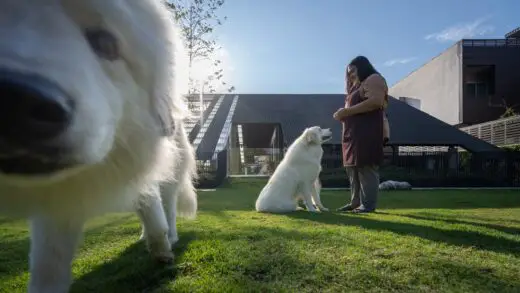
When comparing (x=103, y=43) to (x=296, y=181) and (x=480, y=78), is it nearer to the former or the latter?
(x=296, y=181)

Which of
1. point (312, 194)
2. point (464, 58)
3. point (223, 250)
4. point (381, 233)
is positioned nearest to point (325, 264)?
point (223, 250)

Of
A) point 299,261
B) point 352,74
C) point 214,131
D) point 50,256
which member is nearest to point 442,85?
point 214,131

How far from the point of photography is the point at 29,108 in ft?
3.14

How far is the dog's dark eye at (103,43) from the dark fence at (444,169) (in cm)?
1307

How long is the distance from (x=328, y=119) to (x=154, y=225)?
18160mm

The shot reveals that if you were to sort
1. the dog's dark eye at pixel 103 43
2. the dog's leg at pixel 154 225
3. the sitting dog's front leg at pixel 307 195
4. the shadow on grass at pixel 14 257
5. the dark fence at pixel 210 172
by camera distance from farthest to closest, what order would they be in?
the dark fence at pixel 210 172 → the sitting dog's front leg at pixel 307 195 → the shadow on grass at pixel 14 257 → the dog's leg at pixel 154 225 → the dog's dark eye at pixel 103 43

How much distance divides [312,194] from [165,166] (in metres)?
4.68

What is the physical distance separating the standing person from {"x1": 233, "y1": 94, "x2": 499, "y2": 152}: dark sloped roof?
11625 millimetres

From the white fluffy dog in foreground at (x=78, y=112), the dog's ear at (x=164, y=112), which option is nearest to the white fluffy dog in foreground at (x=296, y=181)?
the white fluffy dog in foreground at (x=78, y=112)

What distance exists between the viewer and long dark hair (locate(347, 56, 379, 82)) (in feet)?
17.2

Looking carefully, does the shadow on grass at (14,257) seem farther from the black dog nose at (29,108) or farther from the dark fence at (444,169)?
the dark fence at (444,169)

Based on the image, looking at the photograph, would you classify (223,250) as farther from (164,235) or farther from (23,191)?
(23,191)

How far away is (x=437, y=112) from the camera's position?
29359mm

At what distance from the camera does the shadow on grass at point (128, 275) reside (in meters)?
2.14
